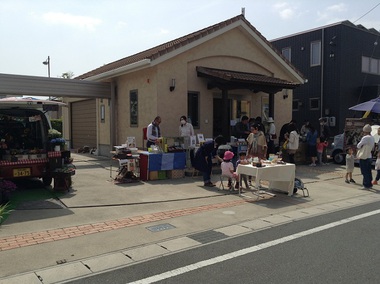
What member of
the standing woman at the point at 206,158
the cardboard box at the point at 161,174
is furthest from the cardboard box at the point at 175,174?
the standing woman at the point at 206,158

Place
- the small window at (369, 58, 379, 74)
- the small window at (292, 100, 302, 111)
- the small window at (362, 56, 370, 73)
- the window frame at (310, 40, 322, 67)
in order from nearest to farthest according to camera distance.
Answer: the window frame at (310, 40, 322, 67) → the small window at (362, 56, 370, 73) → the small window at (292, 100, 302, 111) → the small window at (369, 58, 379, 74)

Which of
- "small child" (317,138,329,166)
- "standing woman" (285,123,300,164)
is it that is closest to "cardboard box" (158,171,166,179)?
"standing woman" (285,123,300,164)

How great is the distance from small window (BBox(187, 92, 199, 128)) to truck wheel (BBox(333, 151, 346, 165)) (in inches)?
251

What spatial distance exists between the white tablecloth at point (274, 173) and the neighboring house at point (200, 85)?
179 inches

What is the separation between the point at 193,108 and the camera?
44.3ft

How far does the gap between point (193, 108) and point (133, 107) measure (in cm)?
236

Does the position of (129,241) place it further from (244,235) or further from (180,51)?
(180,51)

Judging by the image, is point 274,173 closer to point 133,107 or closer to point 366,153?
point 366,153

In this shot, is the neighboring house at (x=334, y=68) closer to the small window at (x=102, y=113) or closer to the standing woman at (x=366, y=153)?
the standing woman at (x=366, y=153)

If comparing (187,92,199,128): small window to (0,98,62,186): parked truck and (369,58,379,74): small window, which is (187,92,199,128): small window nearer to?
(0,98,62,186): parked truck

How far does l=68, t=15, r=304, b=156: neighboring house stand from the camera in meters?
12.5

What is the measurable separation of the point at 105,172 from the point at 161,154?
2.45m

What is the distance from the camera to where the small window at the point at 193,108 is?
13352 millimetres

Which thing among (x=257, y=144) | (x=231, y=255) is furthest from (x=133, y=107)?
(x=231, y=255)
